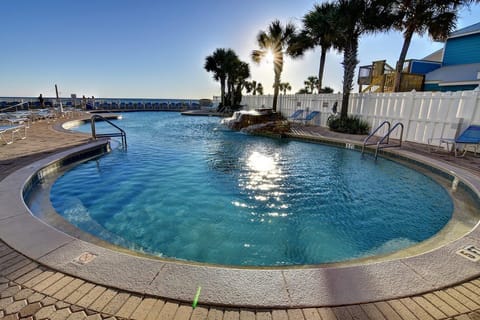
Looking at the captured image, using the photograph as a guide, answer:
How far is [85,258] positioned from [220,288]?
1299 mm

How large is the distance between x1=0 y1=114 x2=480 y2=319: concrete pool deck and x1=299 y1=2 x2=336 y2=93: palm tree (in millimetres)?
12120

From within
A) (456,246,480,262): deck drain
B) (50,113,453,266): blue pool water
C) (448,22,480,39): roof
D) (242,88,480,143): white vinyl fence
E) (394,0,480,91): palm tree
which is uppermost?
(448,22,480,39): roof

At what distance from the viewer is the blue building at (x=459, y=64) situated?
42.6ft

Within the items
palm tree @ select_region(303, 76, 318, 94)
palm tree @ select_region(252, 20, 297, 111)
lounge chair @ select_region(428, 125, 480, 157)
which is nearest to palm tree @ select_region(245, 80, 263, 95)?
palm tree @ select_region(303, 76, 318, 94)

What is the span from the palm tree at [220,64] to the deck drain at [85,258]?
29217 millimetres

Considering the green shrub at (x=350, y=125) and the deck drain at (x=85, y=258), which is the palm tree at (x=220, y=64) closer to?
the green shrub at (x=350, y=125)

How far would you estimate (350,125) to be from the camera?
1173 cm

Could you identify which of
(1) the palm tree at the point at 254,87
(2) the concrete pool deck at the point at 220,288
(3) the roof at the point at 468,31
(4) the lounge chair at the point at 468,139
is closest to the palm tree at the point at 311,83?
(1) the palm tree at the point at 254,87

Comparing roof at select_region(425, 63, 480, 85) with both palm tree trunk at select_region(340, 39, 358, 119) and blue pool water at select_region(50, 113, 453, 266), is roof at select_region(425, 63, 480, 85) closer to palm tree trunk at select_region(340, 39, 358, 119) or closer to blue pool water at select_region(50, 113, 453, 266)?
palm tree trunk at select_region(340, 39, 358, 119)

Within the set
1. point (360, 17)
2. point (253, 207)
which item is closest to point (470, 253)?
point (253, 207)

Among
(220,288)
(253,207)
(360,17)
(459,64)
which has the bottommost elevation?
(253,207)

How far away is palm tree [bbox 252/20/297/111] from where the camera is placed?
1678 cm

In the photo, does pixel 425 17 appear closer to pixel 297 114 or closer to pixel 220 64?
pixel 297 114

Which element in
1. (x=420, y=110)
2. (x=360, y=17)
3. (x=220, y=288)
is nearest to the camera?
(x=220, y=288)
